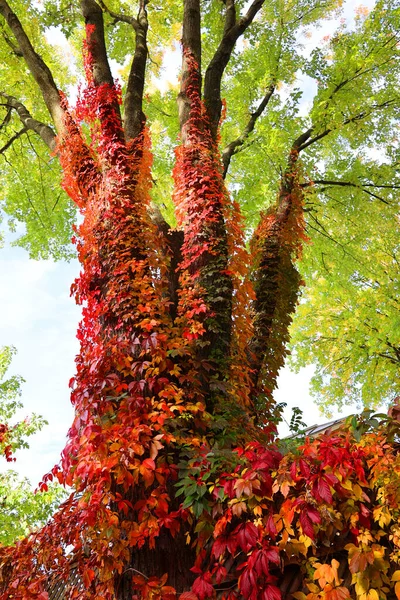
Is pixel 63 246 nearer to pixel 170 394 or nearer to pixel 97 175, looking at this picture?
pixel 97 175

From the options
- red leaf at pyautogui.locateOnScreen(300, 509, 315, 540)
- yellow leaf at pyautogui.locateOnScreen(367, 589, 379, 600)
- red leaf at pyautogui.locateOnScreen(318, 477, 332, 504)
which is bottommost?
yellow leaf at pyautogui.locateOnScreen(367, 589, 379, 600)

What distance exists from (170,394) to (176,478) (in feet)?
2.02

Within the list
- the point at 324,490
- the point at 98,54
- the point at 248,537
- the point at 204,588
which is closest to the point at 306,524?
the point at 324,490

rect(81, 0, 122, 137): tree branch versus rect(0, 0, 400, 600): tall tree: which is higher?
rect(81, 0, 122, 137): tree branch

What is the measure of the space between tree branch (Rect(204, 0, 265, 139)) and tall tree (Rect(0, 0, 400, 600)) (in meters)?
0.03

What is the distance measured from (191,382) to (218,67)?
184 inches

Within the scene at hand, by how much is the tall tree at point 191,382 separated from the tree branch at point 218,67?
0.03 m

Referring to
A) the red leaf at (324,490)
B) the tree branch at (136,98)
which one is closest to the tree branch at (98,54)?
the tree branch at (136,98)

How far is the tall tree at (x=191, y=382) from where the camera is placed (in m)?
2.40

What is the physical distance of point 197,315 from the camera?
14.2ft

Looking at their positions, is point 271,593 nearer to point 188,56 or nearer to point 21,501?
point 188,56

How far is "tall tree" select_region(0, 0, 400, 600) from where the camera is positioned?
240 centimetres

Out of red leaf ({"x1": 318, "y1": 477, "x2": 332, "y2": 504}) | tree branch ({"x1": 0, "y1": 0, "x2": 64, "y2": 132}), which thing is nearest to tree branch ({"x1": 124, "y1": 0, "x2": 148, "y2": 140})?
tree branch ({"x1": 0, "y1": 0, "x2": 64, "y2": 132})

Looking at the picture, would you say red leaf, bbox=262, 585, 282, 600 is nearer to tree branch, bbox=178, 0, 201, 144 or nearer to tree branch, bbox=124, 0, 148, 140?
tree branch, bbox=178, 0, 201, 144
